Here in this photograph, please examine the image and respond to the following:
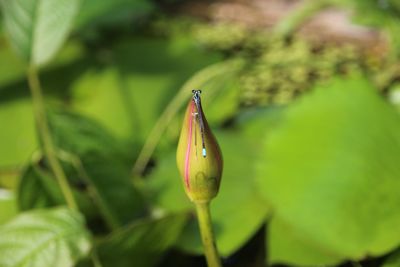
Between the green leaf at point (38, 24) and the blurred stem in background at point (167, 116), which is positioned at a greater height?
the green leaf at point (38, 24)

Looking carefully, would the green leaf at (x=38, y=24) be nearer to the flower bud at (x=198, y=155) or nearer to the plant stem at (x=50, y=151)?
the plant stem at (x=50, y=151)

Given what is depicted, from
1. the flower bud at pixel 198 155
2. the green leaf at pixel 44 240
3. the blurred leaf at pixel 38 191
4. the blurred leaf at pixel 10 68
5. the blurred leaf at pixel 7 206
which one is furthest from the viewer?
the blurred leaf at pixel 10 68

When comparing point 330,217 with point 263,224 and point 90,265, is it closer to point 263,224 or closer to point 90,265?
point 263,224

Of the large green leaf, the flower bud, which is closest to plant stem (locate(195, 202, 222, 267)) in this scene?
the flower bud

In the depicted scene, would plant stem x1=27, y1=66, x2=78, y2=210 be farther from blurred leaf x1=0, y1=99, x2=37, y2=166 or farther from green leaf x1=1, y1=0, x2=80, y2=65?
blurred leaf x1=0, y1=99, x2=37, y2=166

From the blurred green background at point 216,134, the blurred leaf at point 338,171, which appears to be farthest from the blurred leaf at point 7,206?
the blurred leaf at point 338,171

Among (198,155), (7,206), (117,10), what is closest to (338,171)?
(198,155)

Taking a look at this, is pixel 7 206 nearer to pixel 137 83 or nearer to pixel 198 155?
pixel 137 83
